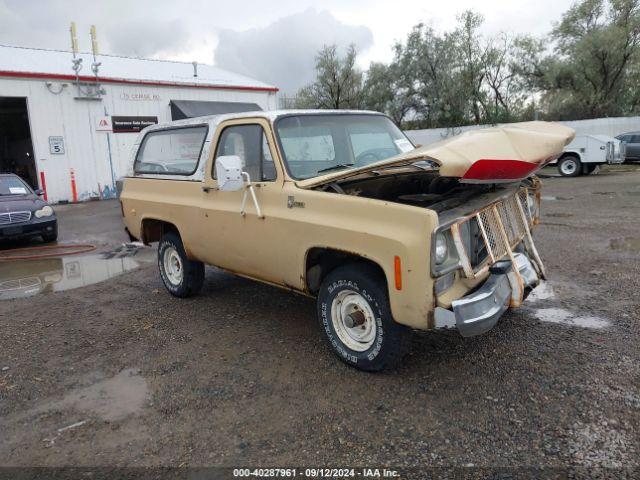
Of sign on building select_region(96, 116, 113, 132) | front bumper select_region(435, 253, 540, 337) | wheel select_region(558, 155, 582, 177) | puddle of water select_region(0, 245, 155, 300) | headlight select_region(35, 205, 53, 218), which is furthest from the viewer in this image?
wheel select_region(558, 155, 582, 177)

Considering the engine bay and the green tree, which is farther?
the green tree

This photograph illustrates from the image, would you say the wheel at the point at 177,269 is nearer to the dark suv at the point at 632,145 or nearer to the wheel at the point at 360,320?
the wheel at the point at 360,320

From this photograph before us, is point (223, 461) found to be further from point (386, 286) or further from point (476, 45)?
point (476, 45)

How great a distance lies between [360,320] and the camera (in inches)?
148

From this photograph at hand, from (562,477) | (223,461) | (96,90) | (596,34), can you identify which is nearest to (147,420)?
(223,461)

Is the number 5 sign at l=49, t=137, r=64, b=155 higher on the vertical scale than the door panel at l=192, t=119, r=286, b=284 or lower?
higher

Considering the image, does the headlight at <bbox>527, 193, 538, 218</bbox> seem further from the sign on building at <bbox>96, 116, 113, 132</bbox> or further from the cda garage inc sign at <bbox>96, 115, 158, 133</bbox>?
the cda garage inc sign at <bbox>96, 115, 158, 133</bbox>

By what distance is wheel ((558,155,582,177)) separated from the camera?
1777 centimetres

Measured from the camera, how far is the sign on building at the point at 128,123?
18078mm

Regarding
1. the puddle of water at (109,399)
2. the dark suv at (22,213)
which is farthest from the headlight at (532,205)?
the dark suv at (22,213)

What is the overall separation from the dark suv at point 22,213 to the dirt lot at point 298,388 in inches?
161

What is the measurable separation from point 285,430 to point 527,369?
1.87m

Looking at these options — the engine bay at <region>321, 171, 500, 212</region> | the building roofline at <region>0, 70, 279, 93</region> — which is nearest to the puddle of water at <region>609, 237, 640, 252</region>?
the engine bay at <region>321, 171, 500, 212</region>

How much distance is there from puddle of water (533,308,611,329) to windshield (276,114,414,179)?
2084 millimetres
